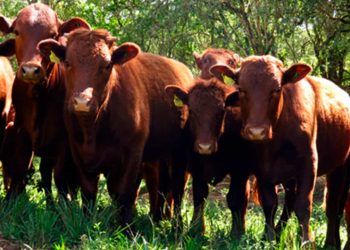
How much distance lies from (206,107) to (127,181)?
1228 millimetres

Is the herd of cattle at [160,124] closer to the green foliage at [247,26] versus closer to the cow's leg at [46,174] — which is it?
the cow's leg at [46,174]

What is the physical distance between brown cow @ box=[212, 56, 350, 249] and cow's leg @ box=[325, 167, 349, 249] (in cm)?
Result: 101

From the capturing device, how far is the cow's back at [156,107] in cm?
768

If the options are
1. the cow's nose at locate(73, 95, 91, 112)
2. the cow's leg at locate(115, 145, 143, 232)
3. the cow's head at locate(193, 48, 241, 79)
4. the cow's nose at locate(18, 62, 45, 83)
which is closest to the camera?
the cow's nose at locate(73, 95, 91, 112)

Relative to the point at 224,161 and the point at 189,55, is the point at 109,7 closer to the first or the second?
the point at 189,55

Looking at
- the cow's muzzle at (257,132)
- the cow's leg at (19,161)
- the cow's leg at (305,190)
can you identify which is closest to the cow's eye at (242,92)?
the cow's muzzle at (257,132)

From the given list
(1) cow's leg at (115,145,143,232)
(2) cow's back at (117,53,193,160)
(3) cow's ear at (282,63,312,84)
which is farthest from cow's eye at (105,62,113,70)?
(3) cow's ear at (282,63,312,84)

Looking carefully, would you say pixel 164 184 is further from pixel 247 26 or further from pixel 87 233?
pixel 247 26

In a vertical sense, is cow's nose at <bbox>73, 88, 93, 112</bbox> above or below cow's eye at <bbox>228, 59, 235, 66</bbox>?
above

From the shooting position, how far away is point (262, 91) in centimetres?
662

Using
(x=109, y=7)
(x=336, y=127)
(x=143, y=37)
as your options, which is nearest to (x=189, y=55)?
(x=109, y=7)

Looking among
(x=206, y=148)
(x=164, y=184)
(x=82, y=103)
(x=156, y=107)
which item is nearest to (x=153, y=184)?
(x=164, y=184)

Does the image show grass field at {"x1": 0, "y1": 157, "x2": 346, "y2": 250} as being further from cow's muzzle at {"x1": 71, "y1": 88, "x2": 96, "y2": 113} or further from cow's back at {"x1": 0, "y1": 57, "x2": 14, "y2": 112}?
cow's back at {"x1": 0, "y1": 57, "x2": 14, "y2": 112}

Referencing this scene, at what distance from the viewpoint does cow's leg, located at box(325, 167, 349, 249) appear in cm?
839
